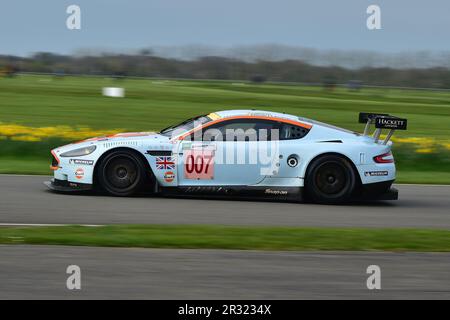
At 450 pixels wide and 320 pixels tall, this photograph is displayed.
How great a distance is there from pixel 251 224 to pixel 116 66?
41895mm

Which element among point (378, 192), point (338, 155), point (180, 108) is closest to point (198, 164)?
point (338, 155)

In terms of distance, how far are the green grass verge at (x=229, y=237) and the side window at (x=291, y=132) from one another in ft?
8.76

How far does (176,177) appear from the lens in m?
11.1

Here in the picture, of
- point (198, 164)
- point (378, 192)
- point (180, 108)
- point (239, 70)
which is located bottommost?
point (378, 192)

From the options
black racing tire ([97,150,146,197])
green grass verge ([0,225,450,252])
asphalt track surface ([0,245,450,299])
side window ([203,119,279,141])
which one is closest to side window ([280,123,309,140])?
side window ([203,119,279,141])

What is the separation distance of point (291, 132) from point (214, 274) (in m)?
5.14

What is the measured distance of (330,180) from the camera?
446 inches

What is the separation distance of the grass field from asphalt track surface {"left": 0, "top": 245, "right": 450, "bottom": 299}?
291 inches

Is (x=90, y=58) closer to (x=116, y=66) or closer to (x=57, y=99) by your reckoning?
(x=116, y=66)

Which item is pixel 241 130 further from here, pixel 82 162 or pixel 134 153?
pixel 82 162

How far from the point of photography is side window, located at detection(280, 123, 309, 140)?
1134 centimetres

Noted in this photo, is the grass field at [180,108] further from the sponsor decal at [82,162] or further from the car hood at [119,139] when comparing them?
the sponsor decal at [82,162]

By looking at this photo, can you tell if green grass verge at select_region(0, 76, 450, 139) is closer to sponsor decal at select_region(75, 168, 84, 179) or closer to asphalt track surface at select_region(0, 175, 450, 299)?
sponsor decal at select_region(75, 168, 84, 179)

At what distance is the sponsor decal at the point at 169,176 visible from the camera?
36.3 feet
